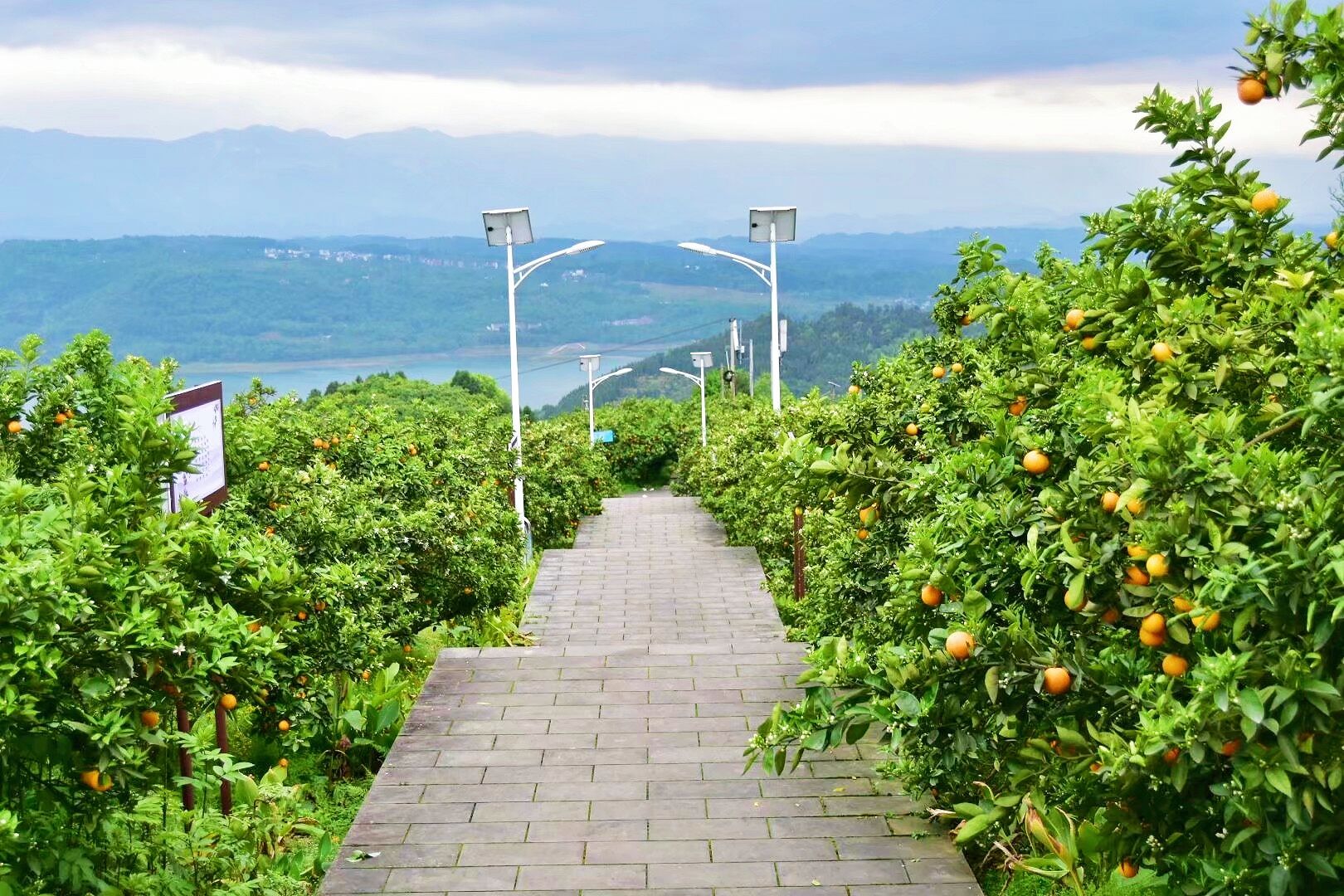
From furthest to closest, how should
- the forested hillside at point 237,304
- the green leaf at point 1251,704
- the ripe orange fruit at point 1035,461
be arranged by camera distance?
the forested hillside at point 237,304 → the ripe orange fruit at point 1035,461 → the green leaf at point 1251,704

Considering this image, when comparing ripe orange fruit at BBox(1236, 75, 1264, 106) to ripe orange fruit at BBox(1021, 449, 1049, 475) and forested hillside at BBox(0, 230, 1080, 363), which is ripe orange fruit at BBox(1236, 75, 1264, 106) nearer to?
ripe orange fruit at BBox(1021, 449, 1049, 475)

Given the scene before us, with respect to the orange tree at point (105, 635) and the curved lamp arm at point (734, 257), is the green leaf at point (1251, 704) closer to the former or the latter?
the orange tree at point (105, 635)

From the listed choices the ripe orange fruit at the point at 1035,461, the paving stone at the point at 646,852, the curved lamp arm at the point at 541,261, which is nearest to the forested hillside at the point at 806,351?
the curved lamp arm at the point at 541,261

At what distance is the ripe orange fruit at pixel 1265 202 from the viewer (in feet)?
12.6

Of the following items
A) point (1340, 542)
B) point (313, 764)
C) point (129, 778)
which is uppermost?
point (1340, 542)

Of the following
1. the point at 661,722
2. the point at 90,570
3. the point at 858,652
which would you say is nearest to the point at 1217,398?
the point at 858,652

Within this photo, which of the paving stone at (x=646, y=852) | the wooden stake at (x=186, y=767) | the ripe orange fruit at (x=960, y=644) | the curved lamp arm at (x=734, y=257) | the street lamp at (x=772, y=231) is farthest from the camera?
the curved lamp arm at (x=734, y=257)

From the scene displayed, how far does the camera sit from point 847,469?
16.3 feet

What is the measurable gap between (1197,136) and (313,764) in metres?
5.18

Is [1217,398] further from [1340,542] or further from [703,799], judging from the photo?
[703,799]

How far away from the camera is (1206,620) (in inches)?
104

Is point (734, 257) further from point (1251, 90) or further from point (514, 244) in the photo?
point (1251, 90)

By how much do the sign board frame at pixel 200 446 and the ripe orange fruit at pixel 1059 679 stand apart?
3291mm

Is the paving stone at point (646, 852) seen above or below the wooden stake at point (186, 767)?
below
